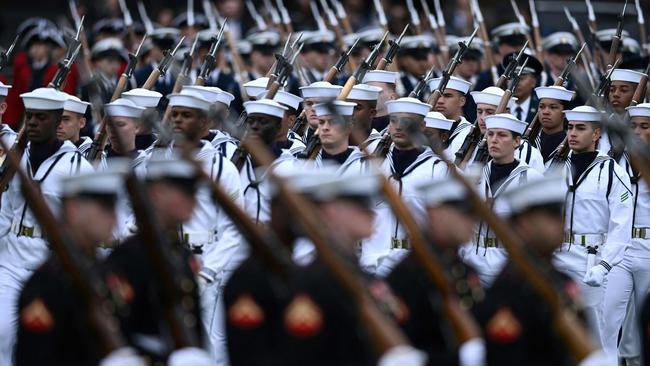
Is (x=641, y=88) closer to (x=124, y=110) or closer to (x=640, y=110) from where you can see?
(x=640, y=110)

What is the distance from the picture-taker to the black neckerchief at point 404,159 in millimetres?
13242

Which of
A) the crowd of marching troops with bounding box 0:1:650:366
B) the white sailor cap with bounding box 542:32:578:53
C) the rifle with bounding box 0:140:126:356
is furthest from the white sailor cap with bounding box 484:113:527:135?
the rifle with bounding box 0:140:126:356

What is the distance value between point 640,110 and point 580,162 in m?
0.97

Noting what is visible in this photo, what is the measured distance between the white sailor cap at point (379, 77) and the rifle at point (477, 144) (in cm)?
101

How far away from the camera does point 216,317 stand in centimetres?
1281

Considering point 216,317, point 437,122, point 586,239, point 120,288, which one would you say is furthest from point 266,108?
point 120,288

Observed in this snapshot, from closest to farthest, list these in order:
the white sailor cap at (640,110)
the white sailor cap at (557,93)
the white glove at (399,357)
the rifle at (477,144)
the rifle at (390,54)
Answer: the white glove at (399,357) < the rifle at (477,144) < the white sailor cap at (640,110) < the white sailor cap at (557,93) < the rifle at (390,54)

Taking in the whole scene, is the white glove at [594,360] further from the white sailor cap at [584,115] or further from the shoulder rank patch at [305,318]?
the white sailor cap at [584,115]

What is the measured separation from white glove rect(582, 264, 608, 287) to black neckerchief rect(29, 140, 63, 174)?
3.83 metres

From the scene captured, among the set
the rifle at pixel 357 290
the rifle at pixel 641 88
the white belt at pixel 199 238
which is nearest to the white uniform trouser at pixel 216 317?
the white belt at pixel 199 238

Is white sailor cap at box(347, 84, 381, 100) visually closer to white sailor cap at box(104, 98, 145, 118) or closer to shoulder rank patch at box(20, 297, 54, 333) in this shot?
white sailor cap at box(104, 98, 145, 118)

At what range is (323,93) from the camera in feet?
46.8

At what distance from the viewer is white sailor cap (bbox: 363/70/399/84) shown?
15.2 meters

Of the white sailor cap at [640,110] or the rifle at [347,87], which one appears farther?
the white sailor cap at [640,110]
